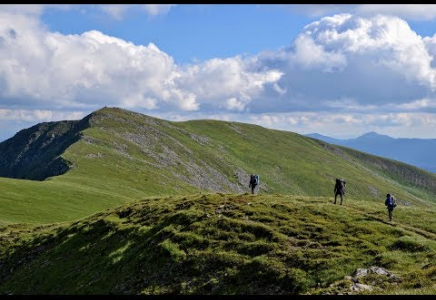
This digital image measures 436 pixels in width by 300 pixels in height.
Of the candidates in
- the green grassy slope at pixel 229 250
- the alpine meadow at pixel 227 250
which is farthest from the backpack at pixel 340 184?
the alpine meadow at pixel 227 250

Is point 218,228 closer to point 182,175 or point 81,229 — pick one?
point 81,229

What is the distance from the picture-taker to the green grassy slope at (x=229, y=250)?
32.9 meters

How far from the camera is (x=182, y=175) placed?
178625mm

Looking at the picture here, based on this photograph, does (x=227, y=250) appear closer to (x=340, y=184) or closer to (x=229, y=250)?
(x=229, y=250)

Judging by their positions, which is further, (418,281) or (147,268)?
(147,268)

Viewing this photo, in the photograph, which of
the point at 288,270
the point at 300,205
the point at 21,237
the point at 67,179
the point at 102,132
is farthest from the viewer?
the point at 102,132

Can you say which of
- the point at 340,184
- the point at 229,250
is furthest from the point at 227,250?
the point at 340,184

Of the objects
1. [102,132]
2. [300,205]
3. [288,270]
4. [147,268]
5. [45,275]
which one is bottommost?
[45,275]

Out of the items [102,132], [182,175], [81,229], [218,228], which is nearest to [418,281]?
[218,228]

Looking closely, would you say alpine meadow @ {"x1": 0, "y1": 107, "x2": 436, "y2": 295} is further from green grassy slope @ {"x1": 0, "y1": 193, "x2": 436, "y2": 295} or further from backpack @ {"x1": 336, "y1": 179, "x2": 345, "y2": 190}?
backpack @ {"x1": 336, "y1": 179, "x2": 345, "y2": 190}

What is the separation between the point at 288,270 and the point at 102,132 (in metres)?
167

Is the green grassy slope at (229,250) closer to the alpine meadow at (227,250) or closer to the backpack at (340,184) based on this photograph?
the alpine meadow at (227,250)

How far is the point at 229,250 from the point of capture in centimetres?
3966

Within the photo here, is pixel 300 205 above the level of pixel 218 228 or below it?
above
